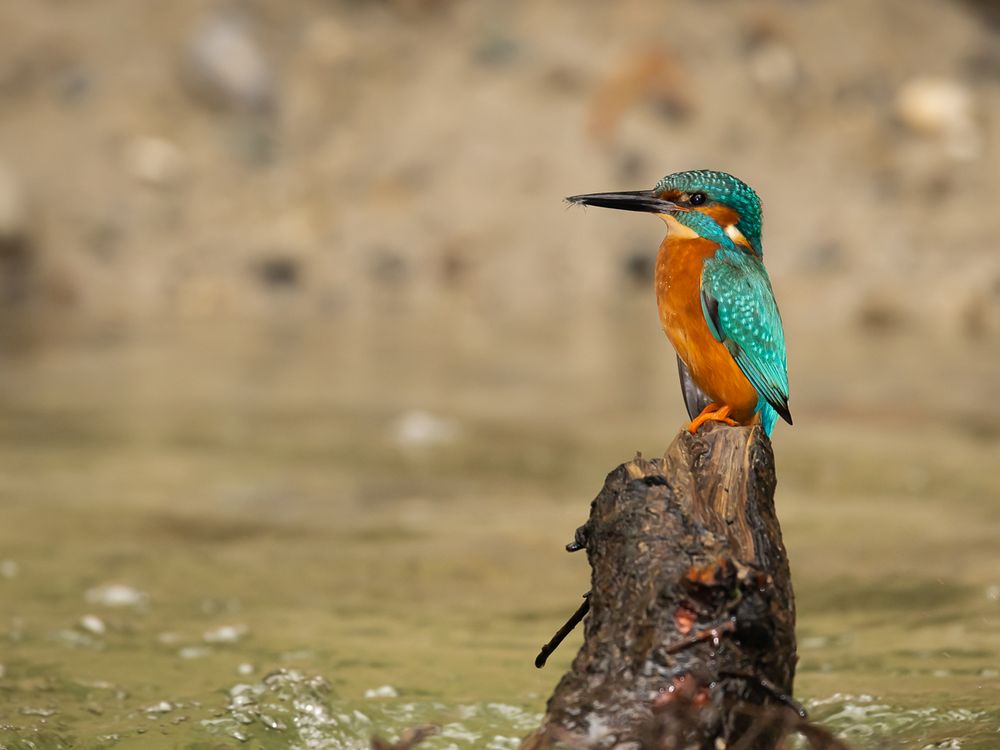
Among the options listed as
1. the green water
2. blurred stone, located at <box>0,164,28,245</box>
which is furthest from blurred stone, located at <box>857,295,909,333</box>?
blurred stone, located at <box>0,164,28,245</box>

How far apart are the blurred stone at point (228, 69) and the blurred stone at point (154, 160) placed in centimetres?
62

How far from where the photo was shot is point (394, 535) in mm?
5133

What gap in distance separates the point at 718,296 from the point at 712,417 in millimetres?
247

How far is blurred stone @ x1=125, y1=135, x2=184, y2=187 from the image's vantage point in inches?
453

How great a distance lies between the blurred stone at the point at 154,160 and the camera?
11516 mm

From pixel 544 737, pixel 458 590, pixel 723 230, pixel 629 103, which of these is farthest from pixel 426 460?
pixel 629 103

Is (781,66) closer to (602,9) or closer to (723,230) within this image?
(602,9)

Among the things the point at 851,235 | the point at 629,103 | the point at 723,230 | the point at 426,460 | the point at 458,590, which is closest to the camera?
the point at 723,230

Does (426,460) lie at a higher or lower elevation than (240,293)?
lower

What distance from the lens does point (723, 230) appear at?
313 centimetres

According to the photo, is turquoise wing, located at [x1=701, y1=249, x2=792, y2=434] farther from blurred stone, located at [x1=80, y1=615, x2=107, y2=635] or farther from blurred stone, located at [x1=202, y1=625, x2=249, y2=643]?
blurred stone, located at [x1=80, y1=615, x2=107, y2=635]

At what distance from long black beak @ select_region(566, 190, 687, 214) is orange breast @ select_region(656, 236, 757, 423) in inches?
3.5

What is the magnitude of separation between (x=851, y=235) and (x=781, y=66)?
1.78 meters

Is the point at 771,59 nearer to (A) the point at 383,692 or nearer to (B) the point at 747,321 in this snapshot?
(B) the point at 747,321
